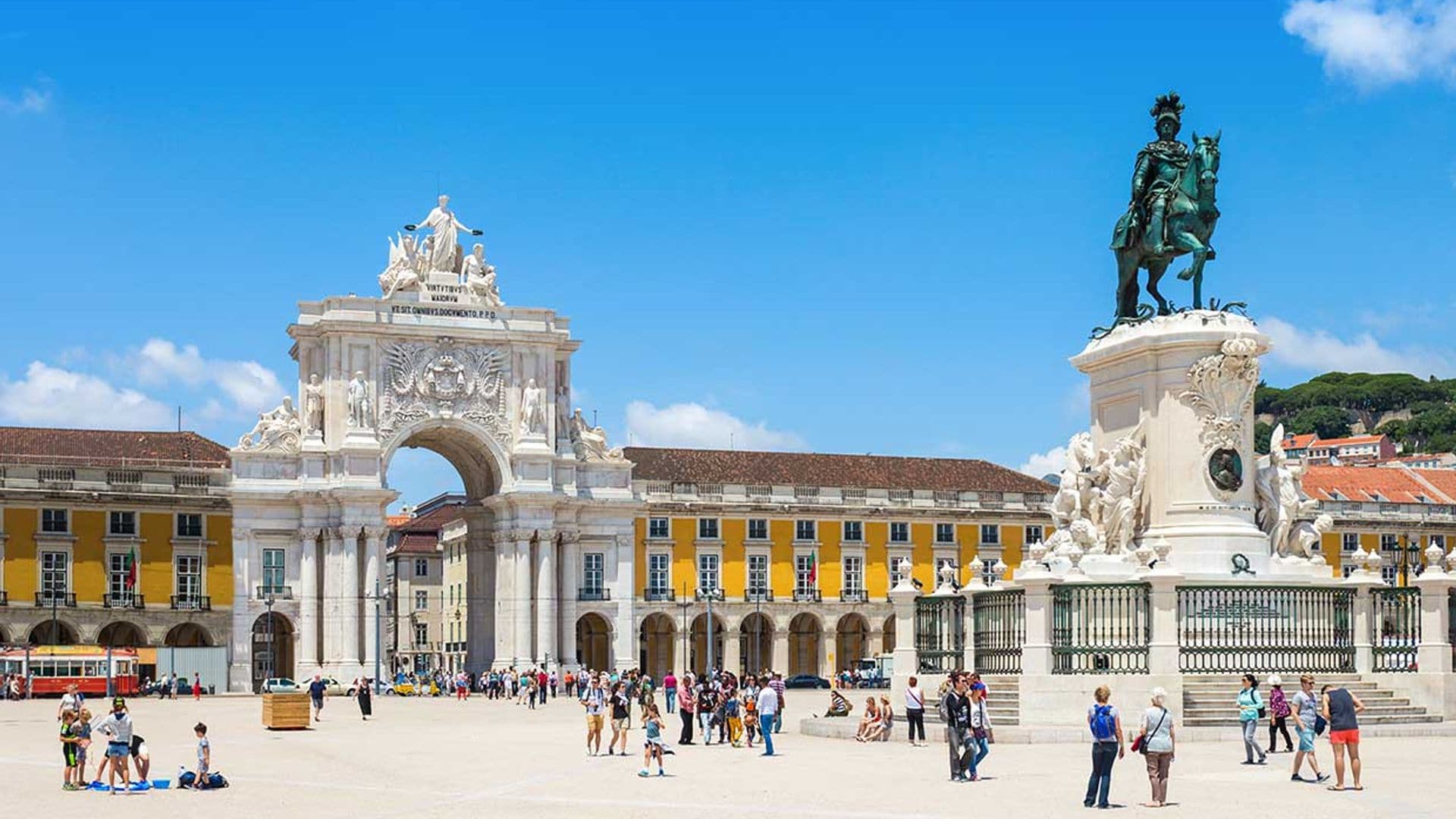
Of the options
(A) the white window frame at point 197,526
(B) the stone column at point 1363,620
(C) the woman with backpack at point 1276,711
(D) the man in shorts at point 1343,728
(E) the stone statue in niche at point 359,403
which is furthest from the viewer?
(A) the white window frame at point 197,526

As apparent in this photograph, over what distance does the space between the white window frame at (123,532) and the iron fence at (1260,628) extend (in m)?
58.4

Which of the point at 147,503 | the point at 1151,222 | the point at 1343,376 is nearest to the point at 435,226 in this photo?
the point at 147,503

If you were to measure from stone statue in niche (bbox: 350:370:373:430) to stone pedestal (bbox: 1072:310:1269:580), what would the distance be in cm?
5191

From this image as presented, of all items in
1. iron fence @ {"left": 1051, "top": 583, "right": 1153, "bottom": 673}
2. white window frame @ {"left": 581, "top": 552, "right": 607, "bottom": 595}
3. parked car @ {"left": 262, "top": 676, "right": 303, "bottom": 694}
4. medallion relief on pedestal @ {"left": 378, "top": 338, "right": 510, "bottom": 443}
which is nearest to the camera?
iron fence @ {"left": 1051, "top": 583, "right": 1153, "bottom": 673}

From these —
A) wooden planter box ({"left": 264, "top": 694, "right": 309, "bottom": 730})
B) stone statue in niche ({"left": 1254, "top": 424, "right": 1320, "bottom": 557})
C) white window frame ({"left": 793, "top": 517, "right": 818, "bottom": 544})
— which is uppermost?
white window frame ({"left": 793, "top": 517, "right": 818, "bottom": 544})

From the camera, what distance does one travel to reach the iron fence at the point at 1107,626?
1097 inches

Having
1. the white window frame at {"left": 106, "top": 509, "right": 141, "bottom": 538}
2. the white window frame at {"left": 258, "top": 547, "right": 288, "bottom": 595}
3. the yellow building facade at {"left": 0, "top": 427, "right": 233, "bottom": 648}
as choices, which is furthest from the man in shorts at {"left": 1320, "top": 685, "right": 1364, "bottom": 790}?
the white window frame at {"left": 106, "top": 509, "right": 141, "bottom": 538}

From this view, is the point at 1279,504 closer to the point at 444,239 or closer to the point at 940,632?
the point at 940,632

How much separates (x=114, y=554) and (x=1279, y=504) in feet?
193

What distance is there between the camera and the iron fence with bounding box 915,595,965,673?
31.8 meters

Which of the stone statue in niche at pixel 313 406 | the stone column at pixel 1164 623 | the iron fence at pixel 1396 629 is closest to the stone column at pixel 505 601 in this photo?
the stone statue in niche at pixel 313 406

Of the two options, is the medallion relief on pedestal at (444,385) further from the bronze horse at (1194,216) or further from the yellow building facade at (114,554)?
the bronze horse at (1194,216)

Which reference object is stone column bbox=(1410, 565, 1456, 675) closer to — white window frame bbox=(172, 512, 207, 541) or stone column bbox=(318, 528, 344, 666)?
stone column bbox=(318, 528, 344, 666)

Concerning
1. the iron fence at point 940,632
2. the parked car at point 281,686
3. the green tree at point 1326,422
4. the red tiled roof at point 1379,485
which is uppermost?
the green tree at point 1326,422
